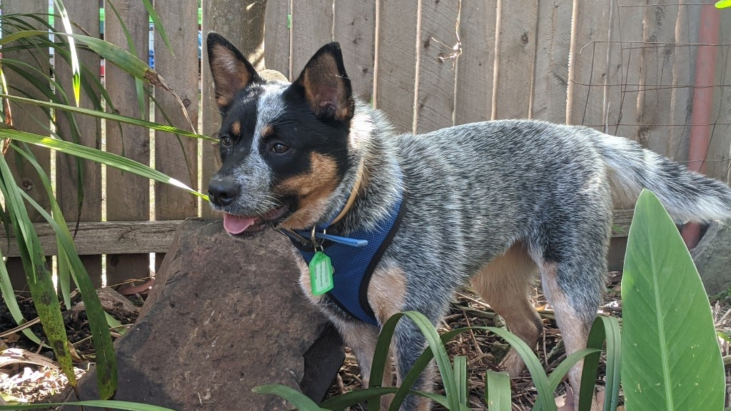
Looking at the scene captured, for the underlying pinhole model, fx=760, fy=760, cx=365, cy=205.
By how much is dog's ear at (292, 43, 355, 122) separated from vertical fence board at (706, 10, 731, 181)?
3313 millimetres

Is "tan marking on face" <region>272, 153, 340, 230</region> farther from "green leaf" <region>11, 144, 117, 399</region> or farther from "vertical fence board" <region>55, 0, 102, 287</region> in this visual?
"vertical fence board" <region>55, 0, 102, 287</region>

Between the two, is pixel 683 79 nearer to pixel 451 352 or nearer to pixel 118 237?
pixel 451 352

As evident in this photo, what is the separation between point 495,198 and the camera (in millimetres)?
3172

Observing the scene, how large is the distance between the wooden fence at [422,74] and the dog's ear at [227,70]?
0.81m

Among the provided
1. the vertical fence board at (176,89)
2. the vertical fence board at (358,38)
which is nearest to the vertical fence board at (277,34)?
the vertical fence board at (358,38)

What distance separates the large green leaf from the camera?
1.22 metres

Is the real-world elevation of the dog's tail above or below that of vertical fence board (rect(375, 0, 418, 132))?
below

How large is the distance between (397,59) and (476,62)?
0.51m

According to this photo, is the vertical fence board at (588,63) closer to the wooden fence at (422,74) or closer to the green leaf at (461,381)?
the wooden fence at (422,74)

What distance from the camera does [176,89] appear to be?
13.9 ft

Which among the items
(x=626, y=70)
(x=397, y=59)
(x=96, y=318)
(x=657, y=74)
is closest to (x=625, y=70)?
(x=626, y=70)

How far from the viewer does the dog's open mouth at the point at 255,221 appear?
259cm

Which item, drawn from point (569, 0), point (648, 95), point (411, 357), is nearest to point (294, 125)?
point (411, 357)

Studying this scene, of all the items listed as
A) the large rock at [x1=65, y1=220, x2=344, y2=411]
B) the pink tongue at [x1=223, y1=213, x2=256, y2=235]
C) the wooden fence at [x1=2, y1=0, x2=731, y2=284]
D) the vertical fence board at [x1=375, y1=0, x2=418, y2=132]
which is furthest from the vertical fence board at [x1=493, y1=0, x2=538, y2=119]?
the pink tongue at [x1=223, y1=213, x2=256, y2=235]
